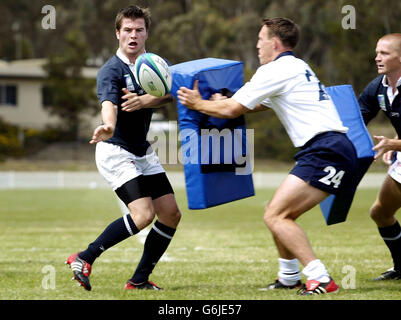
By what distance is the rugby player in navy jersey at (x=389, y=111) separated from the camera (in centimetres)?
668

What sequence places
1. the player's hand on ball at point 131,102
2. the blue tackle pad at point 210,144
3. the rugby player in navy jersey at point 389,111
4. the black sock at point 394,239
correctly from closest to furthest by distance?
the blue tackle pad at point 210,144, the player's hand on ball at point 131,102, the rugby player in navy jersey at point 389,111, the black sock at point 394,239

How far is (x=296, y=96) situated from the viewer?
5863 mm

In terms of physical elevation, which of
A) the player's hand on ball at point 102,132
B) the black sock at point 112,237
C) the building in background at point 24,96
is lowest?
the building in background at point 24,96

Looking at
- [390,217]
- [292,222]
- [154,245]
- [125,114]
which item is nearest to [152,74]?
[125,114]

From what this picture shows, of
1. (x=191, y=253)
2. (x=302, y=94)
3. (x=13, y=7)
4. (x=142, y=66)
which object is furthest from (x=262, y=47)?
(x=13, y=7)

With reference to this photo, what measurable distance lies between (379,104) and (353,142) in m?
1.24

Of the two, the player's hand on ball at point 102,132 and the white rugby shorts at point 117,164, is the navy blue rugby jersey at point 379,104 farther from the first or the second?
the player's hand on ball at point 102,132

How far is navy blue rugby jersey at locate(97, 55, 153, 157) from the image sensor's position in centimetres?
645

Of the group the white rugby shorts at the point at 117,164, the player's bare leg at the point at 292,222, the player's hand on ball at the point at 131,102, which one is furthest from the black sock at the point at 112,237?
the player's bare leg at the point at 292,222

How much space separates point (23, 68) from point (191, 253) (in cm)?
3890

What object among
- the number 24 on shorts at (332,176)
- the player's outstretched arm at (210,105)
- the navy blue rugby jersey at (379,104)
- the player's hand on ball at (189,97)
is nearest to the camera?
the number 24 on shorts at (332,176)

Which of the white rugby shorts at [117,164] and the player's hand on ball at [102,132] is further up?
the player's hand on ball at [102,132]

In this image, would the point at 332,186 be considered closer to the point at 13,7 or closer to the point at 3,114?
the point at 3,114

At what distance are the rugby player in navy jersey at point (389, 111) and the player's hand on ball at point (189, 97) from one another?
5.87 feet
